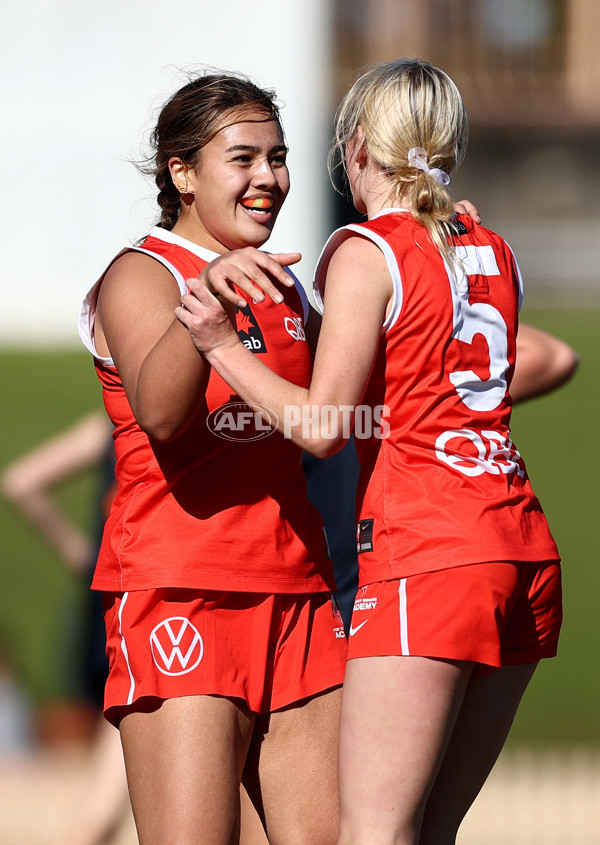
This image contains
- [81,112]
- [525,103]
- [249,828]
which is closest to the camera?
[249,828]

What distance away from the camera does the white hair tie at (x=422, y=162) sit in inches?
87.9

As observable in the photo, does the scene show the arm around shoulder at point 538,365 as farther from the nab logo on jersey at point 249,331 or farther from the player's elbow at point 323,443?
the player's elbow at point 323,443

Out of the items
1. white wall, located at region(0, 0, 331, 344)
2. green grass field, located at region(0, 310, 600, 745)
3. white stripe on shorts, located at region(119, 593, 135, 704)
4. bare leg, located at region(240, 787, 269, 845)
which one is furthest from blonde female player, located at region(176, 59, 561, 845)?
white wall, located at region(0, 0, 331, 344)

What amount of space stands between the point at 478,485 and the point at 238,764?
74cm

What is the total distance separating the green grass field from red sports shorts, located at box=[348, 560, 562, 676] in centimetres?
371

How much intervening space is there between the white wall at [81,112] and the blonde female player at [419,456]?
843cm

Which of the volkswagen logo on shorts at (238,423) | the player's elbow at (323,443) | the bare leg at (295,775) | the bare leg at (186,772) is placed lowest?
the bare leg at (295,775)

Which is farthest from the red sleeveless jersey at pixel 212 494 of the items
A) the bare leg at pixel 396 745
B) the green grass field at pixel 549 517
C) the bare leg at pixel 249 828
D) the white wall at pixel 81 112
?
the white wall at pixel 81 112

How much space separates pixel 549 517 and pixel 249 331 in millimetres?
7249

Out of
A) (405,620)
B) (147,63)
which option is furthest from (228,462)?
(147,63)

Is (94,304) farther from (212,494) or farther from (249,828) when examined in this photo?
(249,828)

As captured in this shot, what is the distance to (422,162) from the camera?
223 cm

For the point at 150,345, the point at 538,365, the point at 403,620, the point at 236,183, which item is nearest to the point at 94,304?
the point at 150,345

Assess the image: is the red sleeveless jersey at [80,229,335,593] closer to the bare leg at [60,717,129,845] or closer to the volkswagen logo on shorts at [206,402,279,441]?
the volkswagen logo on shorts at [206,402,279,441]
